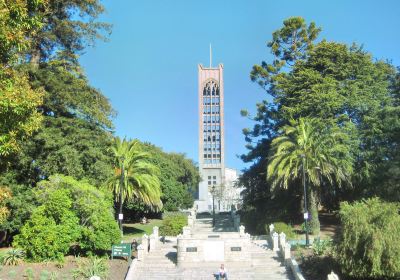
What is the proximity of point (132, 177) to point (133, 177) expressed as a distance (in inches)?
7.5

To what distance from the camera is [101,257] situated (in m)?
27.5

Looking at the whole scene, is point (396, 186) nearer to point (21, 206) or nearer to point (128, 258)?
point (128, 258)

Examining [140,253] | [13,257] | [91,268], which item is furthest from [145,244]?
[13,257]

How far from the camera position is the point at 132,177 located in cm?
3997

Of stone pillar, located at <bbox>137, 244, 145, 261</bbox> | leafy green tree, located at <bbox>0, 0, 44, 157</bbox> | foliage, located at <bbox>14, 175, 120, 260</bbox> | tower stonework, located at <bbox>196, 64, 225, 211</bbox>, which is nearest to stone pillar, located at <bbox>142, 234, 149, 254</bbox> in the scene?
stone pillar, located at <bbox>137, 244, 145, 261</bbox>

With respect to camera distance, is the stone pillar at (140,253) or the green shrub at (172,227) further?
the green shrub at (172,227)

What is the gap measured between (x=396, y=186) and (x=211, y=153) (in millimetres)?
72901

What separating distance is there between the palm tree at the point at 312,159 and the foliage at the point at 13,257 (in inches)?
731

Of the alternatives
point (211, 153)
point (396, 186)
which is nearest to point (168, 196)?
point (396, 186)

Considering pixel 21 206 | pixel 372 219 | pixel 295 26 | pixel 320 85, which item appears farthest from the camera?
pixel 295 26

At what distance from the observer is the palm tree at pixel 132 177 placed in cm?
3944

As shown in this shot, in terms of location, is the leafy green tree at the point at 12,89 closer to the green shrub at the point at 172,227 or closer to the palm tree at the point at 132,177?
the green shrub at the point at 172,227

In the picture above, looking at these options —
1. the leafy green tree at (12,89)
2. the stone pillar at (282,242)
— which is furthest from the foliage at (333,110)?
the leafy green tree at (12,89)

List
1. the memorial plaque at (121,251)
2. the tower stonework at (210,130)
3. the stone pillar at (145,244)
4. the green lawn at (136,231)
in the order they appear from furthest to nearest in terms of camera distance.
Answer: the tower stonework at (210,130) → the green lawn at (136,231) → the stone pillar at (145,244) → the memorial plaque at (121,251)
